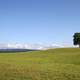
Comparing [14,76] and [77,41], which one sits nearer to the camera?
[14,76]

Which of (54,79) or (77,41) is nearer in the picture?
(54,79)

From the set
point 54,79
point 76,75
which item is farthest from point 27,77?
point 76,75

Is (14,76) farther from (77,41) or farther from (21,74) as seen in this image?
(77,41)

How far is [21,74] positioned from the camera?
27.2 meters

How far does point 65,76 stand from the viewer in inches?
1013

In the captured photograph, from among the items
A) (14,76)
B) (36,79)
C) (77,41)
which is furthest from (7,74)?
(77,41)

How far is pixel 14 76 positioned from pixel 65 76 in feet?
18.1

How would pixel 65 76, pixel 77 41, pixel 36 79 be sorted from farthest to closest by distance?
pixel 77 41 → pixel 65 76 → pixel 36 79

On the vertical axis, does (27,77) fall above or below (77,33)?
below

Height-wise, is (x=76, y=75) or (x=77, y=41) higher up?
(x=77, y=41)

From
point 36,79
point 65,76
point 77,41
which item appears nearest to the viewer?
point 36,79

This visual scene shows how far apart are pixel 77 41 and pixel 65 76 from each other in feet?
346

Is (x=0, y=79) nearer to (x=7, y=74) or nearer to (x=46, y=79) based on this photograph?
(x=7, y=74)

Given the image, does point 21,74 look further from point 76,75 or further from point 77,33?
point 77,33
